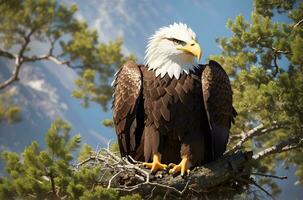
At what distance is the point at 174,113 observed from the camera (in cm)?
459

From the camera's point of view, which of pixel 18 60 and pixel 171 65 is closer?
pixel 171 65

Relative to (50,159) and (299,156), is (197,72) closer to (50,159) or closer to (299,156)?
(50,159)

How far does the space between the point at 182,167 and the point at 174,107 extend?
1.73ft

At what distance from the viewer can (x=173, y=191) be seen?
4309mm

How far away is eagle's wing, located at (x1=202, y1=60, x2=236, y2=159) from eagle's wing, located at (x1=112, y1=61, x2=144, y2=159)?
0.61 m

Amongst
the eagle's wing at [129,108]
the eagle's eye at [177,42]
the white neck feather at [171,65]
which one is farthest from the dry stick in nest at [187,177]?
the eagle's eye at [177,42]

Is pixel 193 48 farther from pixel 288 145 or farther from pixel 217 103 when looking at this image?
pixel 288 145

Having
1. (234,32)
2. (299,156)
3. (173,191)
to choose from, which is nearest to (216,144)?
(173,191)

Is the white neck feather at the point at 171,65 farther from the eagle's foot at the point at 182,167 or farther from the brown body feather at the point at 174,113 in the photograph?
the eagle's foot at the point at 182,167

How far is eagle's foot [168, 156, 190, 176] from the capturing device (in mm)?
4454

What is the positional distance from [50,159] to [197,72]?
1750 millimetres

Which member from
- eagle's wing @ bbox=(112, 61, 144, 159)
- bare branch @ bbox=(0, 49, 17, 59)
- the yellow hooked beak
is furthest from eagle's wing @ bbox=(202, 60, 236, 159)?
bare branch @ bbox=(0, 49, 17, 59)

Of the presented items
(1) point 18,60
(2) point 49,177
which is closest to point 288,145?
(2) point 49,177

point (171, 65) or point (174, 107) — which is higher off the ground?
point (171, 65)
